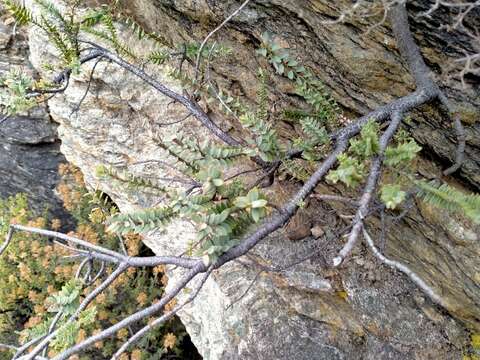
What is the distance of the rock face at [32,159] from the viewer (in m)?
2.71

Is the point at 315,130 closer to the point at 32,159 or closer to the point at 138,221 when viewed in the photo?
the point at 138,221

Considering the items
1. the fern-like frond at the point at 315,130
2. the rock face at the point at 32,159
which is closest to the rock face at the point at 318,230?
the fern-like frond at the point at 315,130

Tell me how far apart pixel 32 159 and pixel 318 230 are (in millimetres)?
1964

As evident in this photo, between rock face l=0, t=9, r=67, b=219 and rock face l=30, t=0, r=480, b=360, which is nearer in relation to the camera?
rock face l=30, t=0, r=480, b=360

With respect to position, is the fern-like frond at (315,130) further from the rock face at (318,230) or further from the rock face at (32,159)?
the rock face at (32,159)

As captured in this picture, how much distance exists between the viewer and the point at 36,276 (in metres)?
2.56

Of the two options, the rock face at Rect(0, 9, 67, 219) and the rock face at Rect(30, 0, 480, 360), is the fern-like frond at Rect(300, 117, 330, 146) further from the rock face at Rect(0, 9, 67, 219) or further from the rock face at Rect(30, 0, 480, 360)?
the rock face at Rect(0, 9, 67, 219)

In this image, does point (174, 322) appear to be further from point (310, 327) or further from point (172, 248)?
point (310, 327)

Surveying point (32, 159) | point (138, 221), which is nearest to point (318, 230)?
point (138, 221)

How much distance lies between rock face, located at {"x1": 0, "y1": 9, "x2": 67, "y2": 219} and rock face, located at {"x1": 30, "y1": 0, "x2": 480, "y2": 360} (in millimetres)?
833

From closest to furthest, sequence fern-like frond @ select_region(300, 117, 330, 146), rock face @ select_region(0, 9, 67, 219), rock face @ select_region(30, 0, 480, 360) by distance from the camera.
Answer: fern-like frond @ select_region(300, 117, 330, 146) → rock face @ select_region(30, 0, 480, 360) → rock face @ select_region(0, 9, 67, 219)

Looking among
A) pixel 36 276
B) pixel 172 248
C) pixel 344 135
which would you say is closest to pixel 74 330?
pixel 344 135

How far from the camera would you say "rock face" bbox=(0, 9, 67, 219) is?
8.89 ft

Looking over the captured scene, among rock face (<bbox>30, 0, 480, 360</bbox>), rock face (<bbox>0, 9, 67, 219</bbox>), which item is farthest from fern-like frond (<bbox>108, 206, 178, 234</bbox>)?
rock face (<bbox>0, 9, 67, 219</bbox>)
